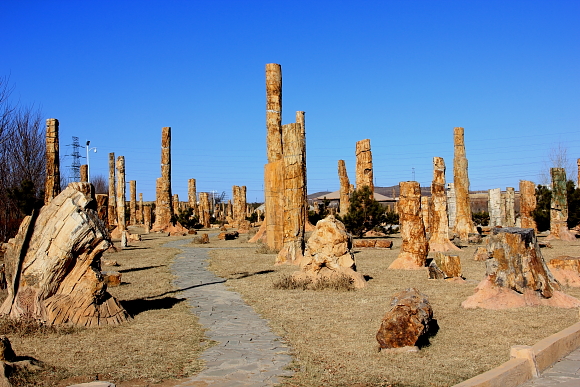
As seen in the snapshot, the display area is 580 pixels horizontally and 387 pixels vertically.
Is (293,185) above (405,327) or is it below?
above

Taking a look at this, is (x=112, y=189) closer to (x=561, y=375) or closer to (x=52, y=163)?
(x=52, y=163)

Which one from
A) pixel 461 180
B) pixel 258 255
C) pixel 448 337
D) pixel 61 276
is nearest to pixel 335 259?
pixel 448 337

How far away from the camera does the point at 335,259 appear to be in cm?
1124

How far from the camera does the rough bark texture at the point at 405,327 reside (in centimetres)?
633

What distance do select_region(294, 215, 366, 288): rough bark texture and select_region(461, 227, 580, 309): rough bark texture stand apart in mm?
2703

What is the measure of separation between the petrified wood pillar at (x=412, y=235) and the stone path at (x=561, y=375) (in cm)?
788

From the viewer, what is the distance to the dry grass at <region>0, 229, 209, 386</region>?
554 centimetres

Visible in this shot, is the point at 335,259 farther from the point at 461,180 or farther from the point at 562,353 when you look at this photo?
the point at 461,180

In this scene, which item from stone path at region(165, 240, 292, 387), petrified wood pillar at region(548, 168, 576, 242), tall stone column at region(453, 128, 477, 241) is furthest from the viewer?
tall stone column at region(453, 128, 477, 241)

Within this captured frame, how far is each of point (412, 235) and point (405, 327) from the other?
7819mm

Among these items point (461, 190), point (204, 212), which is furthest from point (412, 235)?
point (204, 212)

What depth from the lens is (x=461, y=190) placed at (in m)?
23.9

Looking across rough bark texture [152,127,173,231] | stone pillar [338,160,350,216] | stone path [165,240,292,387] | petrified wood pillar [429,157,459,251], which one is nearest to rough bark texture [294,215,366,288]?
stone path [165,240,292,387]

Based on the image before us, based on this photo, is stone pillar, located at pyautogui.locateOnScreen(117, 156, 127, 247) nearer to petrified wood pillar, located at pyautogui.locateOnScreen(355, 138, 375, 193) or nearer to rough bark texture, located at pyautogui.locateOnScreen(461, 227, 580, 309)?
petrified wood pillar, located at pyautogui.locateOnScreen(355, 138, 375, 193)
